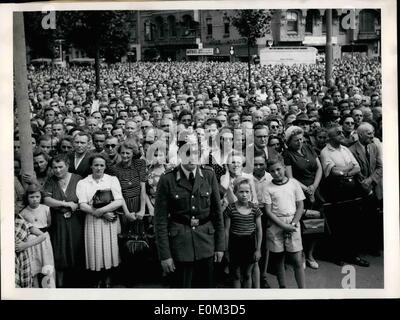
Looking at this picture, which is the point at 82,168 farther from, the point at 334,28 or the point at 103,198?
the point at 334,28

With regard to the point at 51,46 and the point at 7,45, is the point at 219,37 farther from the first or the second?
the point at 7,45

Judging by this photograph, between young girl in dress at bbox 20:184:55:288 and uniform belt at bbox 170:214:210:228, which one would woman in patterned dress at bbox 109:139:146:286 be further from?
young girl in dress at bbox 20:184:55:288

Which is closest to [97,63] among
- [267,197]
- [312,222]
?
[267,197]

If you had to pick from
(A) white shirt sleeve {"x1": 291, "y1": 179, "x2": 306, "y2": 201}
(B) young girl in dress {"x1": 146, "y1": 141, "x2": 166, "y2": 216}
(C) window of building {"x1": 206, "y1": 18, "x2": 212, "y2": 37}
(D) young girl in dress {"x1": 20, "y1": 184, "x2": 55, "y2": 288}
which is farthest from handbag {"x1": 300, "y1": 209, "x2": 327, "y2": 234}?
(D) young girl in dress {"x1": 20, "y1": 184, "x2": 55, "y2": 288}

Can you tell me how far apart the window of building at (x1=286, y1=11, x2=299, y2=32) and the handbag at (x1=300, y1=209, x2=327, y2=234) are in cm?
124

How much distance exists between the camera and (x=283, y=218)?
3.54m

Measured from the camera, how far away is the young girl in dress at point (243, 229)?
3469 mm

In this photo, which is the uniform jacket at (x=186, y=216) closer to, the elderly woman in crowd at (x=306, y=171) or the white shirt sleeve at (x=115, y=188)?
the white shirt sleeve at (x=115, y=188)

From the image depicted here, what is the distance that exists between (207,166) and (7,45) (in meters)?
1.57

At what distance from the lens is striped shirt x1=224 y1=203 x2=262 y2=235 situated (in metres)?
3.47

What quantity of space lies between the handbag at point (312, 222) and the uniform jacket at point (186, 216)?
60cm

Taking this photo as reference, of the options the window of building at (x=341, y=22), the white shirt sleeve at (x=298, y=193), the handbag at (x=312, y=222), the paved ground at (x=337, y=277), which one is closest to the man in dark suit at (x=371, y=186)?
the paved ground at (x=337, y=277)

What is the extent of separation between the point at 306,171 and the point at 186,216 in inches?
35.3
